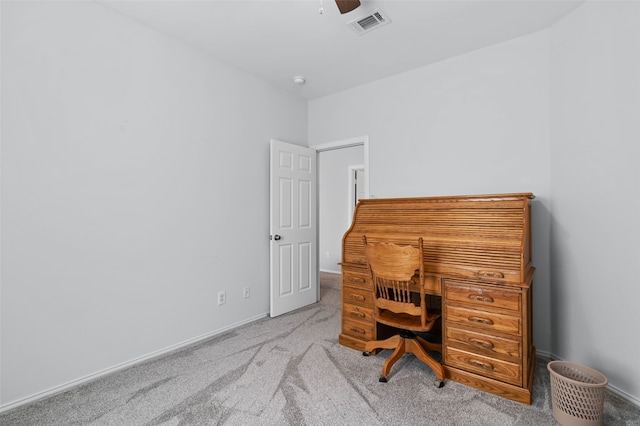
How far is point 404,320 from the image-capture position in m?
2.15

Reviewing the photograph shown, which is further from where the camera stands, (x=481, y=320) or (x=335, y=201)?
(x=335, y=201)

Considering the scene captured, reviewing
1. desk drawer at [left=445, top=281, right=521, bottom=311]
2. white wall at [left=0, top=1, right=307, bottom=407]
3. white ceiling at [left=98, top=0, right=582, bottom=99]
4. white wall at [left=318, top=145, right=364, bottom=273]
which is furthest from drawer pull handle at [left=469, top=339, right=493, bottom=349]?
white wall at [left=318, top=145, right=364, bottom=273]

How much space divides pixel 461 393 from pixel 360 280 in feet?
3.45

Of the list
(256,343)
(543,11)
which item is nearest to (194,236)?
(256,343)

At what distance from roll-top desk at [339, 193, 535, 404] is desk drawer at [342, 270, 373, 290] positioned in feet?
0.05

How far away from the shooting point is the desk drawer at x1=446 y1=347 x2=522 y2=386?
1.85 metres

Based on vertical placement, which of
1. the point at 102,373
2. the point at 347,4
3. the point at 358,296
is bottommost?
the point at 102,373

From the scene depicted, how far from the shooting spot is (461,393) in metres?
1.94

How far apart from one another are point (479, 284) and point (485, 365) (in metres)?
0.53

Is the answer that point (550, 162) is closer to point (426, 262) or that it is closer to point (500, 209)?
point (500, 209)

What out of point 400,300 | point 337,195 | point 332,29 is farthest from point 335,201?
point 400,300

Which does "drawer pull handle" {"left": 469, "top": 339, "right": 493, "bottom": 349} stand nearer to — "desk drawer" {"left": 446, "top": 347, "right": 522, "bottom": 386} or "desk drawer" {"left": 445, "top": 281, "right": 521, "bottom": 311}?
"desk drawer" {"left": 446, "top": 347, "right": 522, "bottom": 386}

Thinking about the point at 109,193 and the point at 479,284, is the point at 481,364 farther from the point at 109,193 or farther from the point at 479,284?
the point at 109,193

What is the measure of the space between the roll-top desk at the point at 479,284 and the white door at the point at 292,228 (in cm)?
126
